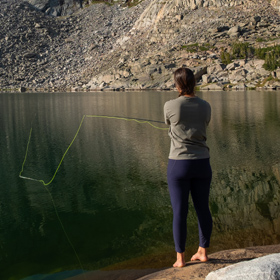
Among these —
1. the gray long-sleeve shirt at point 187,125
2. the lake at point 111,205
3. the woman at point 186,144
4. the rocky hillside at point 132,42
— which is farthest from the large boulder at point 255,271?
the rocky hillside at point 132,42

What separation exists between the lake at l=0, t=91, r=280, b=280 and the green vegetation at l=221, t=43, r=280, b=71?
85193mm

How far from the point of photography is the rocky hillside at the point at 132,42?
104 m

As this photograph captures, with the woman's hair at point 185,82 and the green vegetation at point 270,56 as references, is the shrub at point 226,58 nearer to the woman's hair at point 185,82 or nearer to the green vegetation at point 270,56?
the green vegetation at point 270,56

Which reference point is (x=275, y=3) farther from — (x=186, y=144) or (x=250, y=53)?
(x=186, y=144)

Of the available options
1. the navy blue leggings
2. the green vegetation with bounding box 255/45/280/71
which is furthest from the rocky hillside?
the navy blue leggings

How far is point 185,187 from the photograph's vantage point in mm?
5477

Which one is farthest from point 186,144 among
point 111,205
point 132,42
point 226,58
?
point 132,42

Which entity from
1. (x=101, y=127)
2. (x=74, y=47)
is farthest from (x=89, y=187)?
(x=74, y=47)

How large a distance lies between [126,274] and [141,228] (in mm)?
1982

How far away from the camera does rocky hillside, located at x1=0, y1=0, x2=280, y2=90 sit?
342ft

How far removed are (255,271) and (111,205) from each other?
6183 millimetres

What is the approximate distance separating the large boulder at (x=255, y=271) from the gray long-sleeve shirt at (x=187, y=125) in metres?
1.80

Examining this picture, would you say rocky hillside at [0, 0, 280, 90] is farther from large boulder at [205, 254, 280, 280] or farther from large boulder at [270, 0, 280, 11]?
large boulder at [205, 254, 280, 280]

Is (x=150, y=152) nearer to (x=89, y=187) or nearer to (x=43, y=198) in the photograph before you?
(x=89, y=187)
